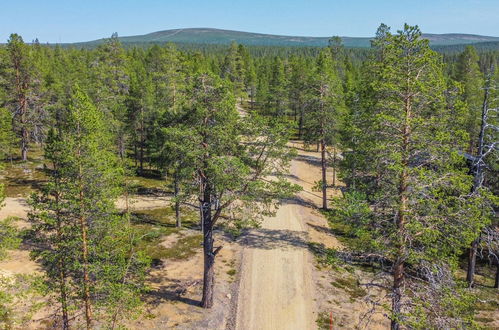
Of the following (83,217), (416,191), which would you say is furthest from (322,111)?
(83,217)

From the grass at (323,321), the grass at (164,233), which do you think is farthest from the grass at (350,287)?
the grass at (164,233)

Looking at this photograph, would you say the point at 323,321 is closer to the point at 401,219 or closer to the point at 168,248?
the point at 401,219

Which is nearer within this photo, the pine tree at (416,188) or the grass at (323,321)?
the pine tree at (416,188)

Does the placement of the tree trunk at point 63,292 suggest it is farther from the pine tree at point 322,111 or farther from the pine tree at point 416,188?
the pine tree at point 322,111

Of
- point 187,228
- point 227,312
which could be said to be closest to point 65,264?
point 227,312

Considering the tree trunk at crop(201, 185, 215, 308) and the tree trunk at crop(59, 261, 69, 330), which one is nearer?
the tree trunk at crop(59, 261, 69, 330)

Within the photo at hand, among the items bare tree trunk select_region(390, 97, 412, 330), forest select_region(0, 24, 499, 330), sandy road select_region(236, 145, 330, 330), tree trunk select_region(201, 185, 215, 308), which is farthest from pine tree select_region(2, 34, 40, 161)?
bare tree trunk select_region(390, 97, 412, 330)

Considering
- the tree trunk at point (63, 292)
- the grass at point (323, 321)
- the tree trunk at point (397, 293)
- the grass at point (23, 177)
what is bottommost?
the grass at point (323, 321)

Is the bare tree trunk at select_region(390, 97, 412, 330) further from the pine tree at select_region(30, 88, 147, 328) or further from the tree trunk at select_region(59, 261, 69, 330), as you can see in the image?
the tree trunk at select_region(59, 261, 69, 330)

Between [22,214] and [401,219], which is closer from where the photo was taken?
[401,219]
